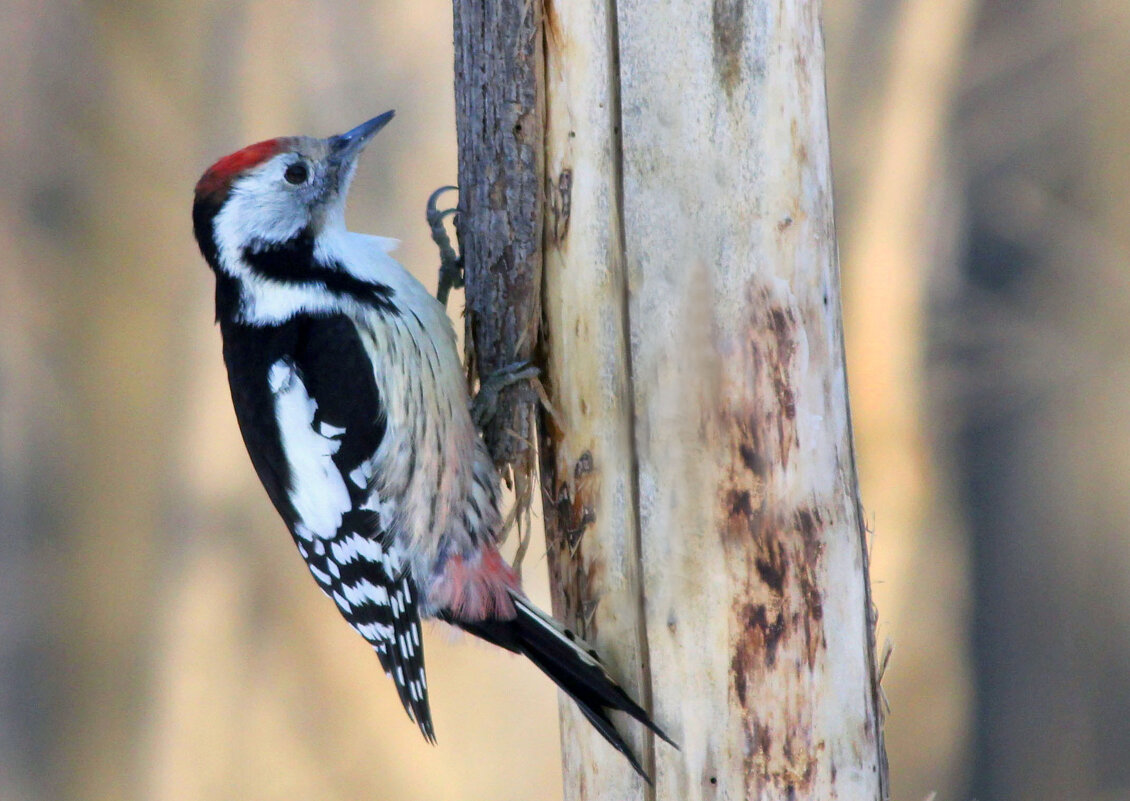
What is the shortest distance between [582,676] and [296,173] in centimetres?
103

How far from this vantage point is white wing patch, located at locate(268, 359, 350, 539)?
1.62m

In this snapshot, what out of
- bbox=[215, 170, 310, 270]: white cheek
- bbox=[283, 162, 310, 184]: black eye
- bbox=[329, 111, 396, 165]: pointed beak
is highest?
bbox=[329, 111, 396, 165]: pointed beak

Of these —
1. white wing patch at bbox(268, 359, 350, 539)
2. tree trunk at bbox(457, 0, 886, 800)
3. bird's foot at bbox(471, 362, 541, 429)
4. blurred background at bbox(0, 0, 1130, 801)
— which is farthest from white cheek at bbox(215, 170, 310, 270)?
blurred background at bbox(0, 0, 1130, 801)

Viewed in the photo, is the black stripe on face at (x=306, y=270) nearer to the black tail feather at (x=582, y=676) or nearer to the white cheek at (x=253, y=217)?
the white cheek at (x=253, y=217)

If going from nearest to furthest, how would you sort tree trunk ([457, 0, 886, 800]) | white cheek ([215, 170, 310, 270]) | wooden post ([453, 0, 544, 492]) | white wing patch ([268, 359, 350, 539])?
1. tree trunk ([457, 0, 886, 800])
2. wooden post ([453, 0, 544, 492])
3. white wing patch ([268, 359, 350, 539])
4. white cheek ([215, 170, 310, 270])

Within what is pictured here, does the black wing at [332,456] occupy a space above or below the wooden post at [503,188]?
below

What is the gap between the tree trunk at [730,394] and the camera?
54.6 inches

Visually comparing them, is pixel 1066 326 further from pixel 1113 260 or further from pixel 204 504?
pixel 204 504

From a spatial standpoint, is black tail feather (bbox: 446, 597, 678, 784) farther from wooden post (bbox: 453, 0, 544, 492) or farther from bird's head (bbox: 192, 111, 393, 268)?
bird's head (bbox: 192, 111, 393, 268)

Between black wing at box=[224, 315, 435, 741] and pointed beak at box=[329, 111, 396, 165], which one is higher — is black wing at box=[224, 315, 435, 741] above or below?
below

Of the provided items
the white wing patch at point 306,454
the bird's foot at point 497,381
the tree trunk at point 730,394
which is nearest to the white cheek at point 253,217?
the white wing patch at point 306,454

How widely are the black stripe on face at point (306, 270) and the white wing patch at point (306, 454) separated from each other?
0.16 meters

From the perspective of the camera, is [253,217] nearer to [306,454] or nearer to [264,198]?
[264,198]

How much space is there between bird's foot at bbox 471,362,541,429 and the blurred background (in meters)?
1.41
